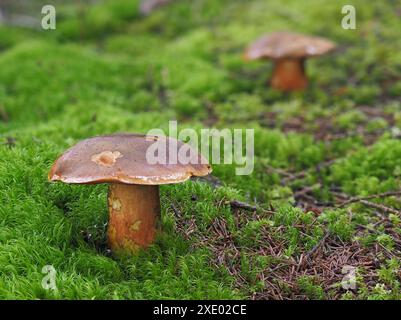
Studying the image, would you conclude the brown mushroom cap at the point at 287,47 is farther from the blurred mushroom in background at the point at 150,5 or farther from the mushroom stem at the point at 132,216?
the mushroom stem at the point at 132,216

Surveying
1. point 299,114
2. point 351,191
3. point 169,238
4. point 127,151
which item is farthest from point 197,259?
point 299,114

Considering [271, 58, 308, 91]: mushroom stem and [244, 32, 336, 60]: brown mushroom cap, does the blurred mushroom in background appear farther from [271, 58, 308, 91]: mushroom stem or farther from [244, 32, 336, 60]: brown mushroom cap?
[271, 58, 308, 91]: mushroom stem

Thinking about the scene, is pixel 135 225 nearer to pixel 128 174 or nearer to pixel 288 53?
pixel 128 174

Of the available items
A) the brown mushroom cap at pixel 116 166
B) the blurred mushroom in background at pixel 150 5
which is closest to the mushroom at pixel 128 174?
the brown mushroom cap at pixel 116 166

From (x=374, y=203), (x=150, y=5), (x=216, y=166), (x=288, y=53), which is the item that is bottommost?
(x=374, y=203)

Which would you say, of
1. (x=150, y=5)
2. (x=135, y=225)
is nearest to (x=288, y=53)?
(x=135, y=225)
